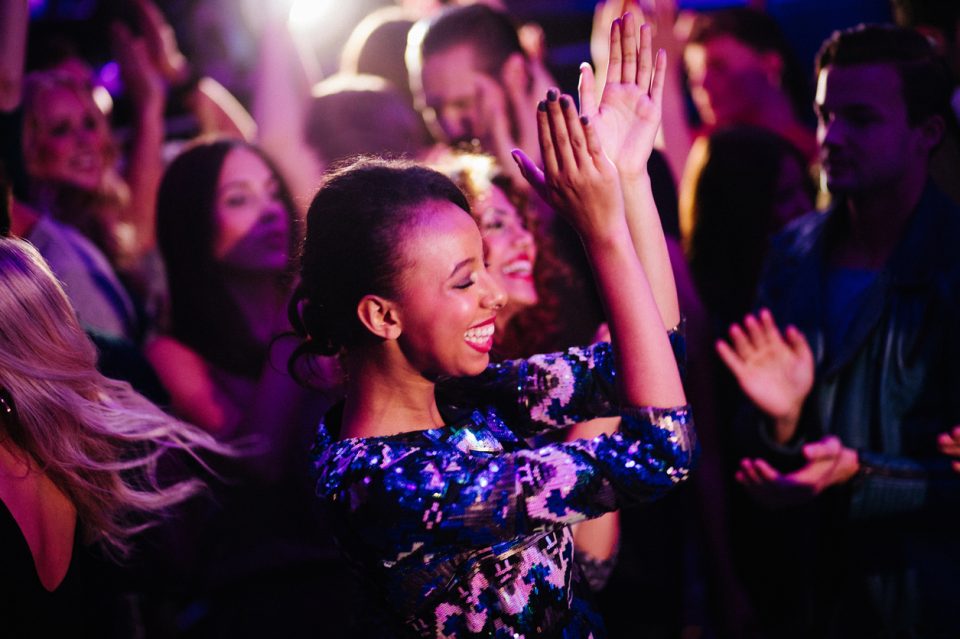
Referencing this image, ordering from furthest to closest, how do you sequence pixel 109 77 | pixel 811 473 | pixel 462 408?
pixel 109 77, pixel 811 473, pixel 462 408

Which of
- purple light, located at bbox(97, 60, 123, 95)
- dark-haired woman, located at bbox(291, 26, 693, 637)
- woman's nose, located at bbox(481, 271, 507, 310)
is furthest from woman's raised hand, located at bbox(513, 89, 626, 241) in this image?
purple light, located at bbox(97, 60, 123, 95)

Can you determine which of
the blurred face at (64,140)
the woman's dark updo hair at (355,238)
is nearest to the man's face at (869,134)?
the woman's dark updo hair at (355,238)

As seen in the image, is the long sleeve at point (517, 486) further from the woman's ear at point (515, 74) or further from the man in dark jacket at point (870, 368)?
the woman's ear at point (515, 74)

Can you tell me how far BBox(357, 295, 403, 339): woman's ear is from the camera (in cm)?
141

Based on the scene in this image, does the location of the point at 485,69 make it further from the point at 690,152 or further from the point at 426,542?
the point at 426,542

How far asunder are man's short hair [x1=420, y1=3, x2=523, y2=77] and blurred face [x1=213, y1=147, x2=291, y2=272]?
76 centimetres

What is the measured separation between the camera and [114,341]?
221 centimetres

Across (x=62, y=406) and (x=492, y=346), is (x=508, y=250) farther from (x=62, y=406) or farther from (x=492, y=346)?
(x=62, y=406)

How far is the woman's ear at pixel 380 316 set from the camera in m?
1.41

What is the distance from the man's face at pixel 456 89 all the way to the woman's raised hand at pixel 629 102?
1.68 meters

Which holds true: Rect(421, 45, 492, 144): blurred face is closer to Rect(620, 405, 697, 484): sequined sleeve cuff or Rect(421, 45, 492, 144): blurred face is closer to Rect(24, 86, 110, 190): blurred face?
Rect(24, 86, 110, 190): blurred face

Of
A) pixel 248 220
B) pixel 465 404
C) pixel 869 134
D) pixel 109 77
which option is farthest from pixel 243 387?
pixel 109 77

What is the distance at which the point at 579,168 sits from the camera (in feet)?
4.09

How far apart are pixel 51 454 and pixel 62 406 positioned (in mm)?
89
